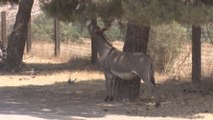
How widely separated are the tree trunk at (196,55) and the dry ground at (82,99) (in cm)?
25

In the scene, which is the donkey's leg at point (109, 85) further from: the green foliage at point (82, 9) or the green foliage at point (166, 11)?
the green foliage at point (166, 11)

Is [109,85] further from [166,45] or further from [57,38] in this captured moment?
[57,38]

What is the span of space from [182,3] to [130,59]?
2.65 metres

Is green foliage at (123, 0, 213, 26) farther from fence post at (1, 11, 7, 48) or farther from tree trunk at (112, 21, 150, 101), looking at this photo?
fence post at (1, 11, 7, 48)

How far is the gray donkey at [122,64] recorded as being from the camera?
44.7 ft

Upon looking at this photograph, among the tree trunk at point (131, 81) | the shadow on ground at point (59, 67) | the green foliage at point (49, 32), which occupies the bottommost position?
the shadow on ground at point (59, 67)

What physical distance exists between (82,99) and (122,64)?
165 centimetres

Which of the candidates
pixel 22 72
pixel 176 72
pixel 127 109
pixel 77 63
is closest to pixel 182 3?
pixel 127 109

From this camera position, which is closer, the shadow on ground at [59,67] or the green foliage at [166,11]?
the green foliage at [166,11]

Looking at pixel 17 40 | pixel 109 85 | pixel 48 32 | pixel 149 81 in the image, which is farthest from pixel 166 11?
pixel 48 32

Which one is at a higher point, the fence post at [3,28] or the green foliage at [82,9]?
the green foliage at [82,9]

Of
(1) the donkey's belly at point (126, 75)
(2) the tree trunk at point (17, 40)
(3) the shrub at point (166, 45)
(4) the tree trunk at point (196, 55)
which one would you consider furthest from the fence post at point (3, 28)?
(1) the donkey's belly at point (126, 75)

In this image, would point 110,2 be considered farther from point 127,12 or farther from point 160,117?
point 160,117

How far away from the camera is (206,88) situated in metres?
16.5
